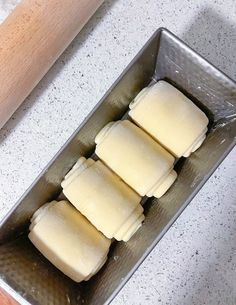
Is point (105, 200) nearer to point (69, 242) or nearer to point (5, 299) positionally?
point (69, 242)

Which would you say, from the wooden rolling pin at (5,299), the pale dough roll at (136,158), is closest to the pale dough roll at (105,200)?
the pale dough roll at (136,158)

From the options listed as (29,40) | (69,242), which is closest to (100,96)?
(29,40)

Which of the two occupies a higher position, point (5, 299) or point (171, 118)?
point (171, 118)

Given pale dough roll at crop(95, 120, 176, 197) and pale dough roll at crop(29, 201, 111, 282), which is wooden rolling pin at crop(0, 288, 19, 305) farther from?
pale dough roll at crop(95, 120, 176, 197)

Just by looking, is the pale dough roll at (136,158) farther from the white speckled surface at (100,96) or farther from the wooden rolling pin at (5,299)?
the wooden rolling pin at (5,299)

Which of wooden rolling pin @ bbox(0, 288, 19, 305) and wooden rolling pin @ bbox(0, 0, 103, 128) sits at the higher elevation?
wooden rolling pin @ bbox(0, 0, 103, 128)

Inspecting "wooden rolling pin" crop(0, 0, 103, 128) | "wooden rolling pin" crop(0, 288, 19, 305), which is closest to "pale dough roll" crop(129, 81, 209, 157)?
"wooden rolling pin" crop(0, 0, 103, 128)

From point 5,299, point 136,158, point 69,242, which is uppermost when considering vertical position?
point 136,158

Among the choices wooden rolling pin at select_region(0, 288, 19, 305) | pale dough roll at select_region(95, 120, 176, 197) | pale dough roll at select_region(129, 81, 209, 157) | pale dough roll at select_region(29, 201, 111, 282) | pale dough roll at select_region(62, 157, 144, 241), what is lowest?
wooden rolling pin at select_region(0, 288, 19, 305)
